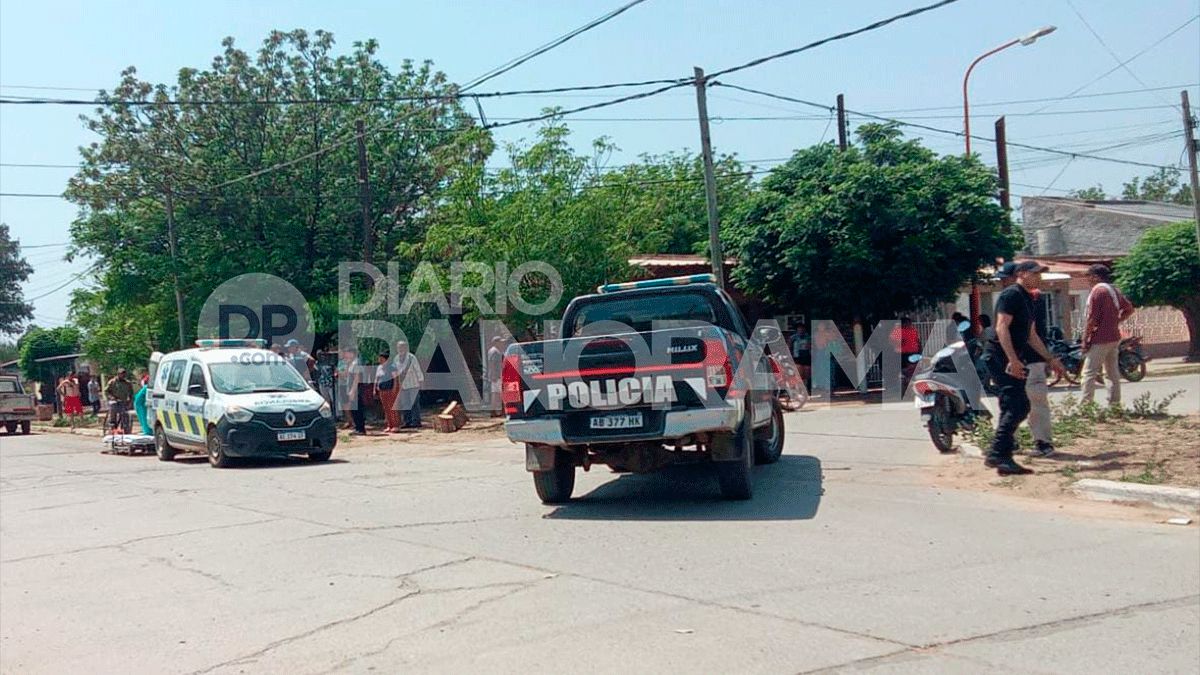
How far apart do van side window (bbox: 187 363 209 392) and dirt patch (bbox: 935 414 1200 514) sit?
1141 cm

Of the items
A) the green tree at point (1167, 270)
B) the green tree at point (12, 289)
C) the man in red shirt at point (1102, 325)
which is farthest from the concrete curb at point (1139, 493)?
the green tree at point (12, 289)

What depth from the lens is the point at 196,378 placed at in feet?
56.2

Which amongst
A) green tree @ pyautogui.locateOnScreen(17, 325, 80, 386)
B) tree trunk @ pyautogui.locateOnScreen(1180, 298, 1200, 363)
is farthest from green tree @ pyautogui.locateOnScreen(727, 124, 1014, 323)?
green tree @ pyautogui.locateOnScreen(17, 325, 80, 386)

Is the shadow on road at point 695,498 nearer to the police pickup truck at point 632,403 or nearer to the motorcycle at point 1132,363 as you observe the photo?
the police pickup truck at point 632,403

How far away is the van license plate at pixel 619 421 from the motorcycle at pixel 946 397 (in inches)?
166

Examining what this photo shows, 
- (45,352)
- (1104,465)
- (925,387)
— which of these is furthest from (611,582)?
(45,352)

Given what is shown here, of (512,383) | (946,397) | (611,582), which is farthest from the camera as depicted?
(946,397)

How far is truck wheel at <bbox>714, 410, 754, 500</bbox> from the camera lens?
9.48 metres

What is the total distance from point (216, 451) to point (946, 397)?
10.6m

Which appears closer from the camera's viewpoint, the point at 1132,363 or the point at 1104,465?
the point at 1104,465

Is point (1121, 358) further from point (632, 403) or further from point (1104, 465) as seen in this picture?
point (632, 403)

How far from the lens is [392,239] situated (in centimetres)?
3247

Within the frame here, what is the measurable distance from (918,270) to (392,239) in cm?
1708

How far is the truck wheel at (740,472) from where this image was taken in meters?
9.48
